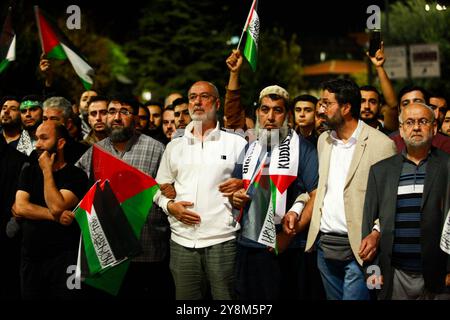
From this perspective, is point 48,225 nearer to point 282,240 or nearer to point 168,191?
point 168,191

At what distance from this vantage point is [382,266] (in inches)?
228

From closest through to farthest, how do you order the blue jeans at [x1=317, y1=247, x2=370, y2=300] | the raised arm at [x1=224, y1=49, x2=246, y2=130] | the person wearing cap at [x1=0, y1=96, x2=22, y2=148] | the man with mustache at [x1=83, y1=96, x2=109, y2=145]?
1. the blue jeans at [x1=317, y1=247, x2=370, y2=300]
2. the raised arm at [x1=224, y1=49, x2=246, y2=130]
3. the man with mustache at [x1=83, y1=96, x2=109, y2=145]
4. the person wearing cap at [x1=0, y1=96, x2=22, y2=148]

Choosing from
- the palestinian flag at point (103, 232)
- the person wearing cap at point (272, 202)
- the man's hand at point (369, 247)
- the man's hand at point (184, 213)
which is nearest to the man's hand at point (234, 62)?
the person wearing cap at point (272, 202)

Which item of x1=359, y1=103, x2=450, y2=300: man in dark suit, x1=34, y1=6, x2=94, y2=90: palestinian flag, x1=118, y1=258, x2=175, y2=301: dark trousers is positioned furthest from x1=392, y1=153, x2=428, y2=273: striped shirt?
x1=34, y1=6, x2=94, y2=90: palestinian flag

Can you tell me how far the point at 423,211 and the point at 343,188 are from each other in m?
0.75

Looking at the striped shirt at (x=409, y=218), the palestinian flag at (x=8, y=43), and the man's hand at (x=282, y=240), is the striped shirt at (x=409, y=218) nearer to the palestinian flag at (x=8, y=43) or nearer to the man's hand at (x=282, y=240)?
the man's hand at (x=282, y=240)

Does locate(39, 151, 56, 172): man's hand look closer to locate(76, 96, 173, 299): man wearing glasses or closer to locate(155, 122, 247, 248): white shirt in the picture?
locate(76, 96, 173, 299): man wearing glasses

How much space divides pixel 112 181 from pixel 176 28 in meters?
45.4

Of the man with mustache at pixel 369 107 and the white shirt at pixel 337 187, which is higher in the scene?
the man with mustache at pixel 369 107

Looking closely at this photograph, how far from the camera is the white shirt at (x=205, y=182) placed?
257 inches

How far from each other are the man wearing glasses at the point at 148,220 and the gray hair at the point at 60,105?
81 centimetres

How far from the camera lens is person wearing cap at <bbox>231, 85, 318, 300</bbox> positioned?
20.6ft

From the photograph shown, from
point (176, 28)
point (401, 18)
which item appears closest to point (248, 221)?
→ point (401, 18)
